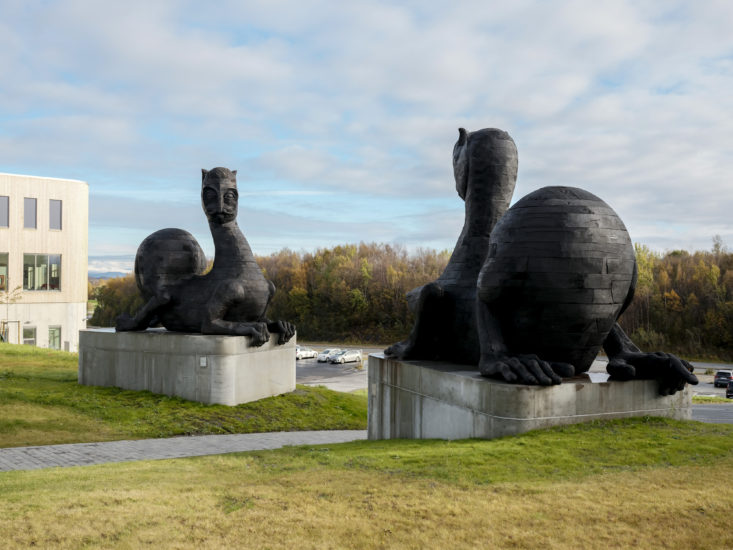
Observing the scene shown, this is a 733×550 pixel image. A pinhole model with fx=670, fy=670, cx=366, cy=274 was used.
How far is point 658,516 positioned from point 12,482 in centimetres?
625

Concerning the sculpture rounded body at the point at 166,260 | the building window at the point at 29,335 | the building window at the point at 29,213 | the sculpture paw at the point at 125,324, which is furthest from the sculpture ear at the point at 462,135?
the building window at the point at 29,335

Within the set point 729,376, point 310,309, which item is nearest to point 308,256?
point 310,309

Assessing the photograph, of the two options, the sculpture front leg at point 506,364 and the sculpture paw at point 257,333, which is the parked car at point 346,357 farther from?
the sculpture front leg at point 506,364

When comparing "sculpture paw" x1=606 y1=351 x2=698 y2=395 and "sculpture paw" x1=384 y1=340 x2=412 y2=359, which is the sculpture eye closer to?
"sculpture paw" x1=384 y1=340 x2=412 y2=359

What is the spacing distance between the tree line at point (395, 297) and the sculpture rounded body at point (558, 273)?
105ft

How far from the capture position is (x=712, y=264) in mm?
47562

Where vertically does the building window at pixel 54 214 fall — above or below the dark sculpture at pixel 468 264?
above

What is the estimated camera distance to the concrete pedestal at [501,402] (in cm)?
725

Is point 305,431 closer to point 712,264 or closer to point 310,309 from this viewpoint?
point 712,264

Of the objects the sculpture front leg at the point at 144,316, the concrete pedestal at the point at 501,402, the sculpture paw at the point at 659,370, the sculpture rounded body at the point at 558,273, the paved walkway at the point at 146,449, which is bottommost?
the paved walkway at the point at 146,449

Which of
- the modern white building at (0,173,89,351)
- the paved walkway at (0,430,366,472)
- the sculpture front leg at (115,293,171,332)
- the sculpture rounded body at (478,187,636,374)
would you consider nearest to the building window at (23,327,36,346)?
the modern white building at (0,173,89,351)

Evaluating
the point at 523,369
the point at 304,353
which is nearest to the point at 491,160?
the point at 523,369

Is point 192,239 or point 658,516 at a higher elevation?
point 192,239

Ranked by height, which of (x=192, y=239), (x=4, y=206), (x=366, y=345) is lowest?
(x=366, y=345)
